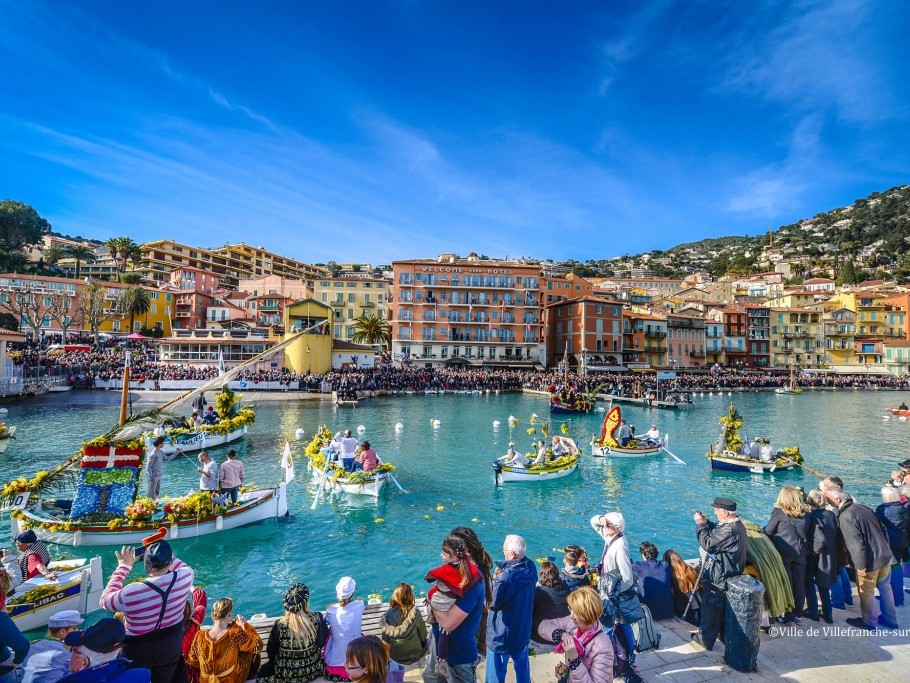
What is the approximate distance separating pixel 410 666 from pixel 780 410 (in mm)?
49295

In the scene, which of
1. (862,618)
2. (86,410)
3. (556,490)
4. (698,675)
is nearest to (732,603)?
(698,675)

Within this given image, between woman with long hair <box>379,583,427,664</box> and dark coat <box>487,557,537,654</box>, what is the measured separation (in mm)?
1018

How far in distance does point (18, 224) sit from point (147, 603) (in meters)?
111

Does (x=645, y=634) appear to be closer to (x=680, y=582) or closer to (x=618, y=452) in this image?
(x=680, y=582)

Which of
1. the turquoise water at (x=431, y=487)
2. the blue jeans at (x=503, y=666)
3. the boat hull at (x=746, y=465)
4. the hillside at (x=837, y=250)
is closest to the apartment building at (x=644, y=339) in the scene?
the turquoise water at (x=431, y=487)

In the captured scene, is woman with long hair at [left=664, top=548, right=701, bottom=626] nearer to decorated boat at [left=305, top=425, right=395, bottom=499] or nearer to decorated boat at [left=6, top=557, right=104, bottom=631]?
→ decorated boat at [left=6, top=557, right=104, bottom=631]

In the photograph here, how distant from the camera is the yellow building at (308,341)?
2012 inches

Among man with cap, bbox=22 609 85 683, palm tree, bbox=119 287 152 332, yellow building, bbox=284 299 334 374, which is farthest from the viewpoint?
palm tree, bbox=119 287 152 332

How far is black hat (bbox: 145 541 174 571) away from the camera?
4.21 meters

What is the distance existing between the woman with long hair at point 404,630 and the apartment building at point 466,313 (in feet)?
196

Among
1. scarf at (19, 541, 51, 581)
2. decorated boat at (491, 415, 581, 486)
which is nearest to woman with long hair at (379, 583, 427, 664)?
scarf at (19, 541, 51, 581)

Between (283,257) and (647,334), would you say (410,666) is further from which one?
(283,257)

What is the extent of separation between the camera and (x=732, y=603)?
17.1 ft

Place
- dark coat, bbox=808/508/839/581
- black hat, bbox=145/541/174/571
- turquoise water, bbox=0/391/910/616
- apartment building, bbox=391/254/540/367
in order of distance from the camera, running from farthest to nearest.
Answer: apartment building, bbox=391/254/540/367 < turquoise water, bbox=0/391/910/616 < dark coat, bbox=808/508/839/581 < black hat, bbox=145/541/174/571
